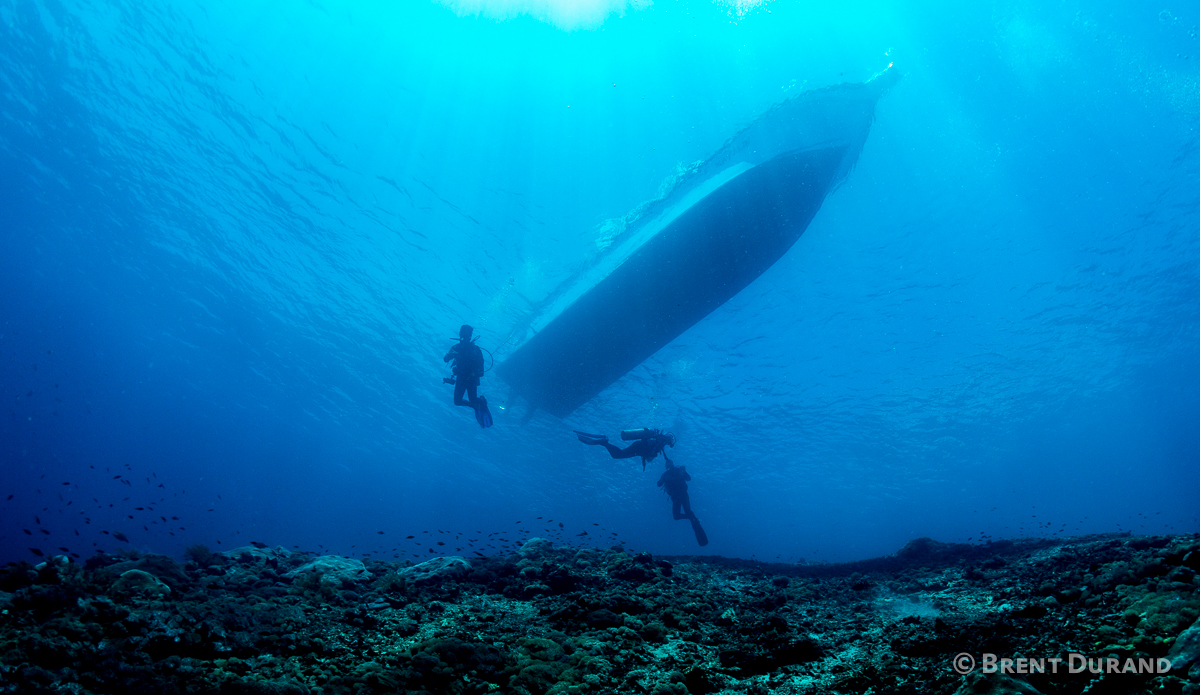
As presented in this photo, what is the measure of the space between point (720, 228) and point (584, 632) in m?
10.8

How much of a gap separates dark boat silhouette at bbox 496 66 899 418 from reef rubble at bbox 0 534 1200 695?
351 inches

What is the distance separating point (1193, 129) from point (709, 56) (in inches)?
733

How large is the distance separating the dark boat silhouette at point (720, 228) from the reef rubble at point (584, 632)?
29.3 feet

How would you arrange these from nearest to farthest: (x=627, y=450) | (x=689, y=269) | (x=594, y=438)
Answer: (x=689, y=269) → (x=594, y=438) → (x=627, y=450)

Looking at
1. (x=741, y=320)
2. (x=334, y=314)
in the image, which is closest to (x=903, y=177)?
(x=741, y=320)

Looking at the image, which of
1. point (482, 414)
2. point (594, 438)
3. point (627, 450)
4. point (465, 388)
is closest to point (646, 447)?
point (627, 450)

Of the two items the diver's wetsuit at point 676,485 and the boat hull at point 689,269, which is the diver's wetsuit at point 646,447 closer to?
the diver's wetsuit at point 676,485

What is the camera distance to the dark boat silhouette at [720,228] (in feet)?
39.5

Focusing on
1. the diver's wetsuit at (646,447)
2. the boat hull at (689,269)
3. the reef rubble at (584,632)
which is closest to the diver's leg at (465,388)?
the boat hull at (689,269)

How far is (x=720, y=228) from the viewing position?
12.1 meters

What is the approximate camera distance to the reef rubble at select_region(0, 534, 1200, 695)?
2.35 m

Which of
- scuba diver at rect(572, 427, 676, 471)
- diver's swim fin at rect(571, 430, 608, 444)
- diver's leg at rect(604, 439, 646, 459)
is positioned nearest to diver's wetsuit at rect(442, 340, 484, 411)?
diver's swim fin at rect(571, 430, 608, 444)

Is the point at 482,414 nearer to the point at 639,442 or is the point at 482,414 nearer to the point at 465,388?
the point at 465,388

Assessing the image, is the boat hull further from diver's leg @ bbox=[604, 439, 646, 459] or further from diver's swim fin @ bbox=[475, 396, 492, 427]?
diver's swim fin @ bbox=[475, 396, 492, 427]
